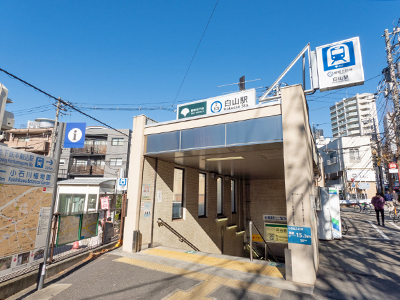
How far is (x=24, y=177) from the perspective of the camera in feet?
15.3

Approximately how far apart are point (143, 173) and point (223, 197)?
7.00 metres

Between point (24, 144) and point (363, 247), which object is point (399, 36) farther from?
point (24, 144)

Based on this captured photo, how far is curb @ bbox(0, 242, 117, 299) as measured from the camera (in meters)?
4.71

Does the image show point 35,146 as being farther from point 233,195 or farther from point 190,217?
point 190,217

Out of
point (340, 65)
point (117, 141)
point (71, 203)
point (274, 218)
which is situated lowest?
point (274, 218)

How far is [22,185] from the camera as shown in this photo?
15.2 ft

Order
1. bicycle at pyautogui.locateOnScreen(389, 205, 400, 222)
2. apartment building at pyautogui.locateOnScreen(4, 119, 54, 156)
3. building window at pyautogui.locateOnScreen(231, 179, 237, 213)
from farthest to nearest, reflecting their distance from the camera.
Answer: apartment building at pyautogui.locateOnScreen(4, 119, 54, 156) → building window at pyautogui.locateOnScreen(231, 179, 237, 213) → bicycle at pyautogui.locateOnScreen(389, 205, 400, 222)

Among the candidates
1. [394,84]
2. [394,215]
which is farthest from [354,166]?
[394,215]

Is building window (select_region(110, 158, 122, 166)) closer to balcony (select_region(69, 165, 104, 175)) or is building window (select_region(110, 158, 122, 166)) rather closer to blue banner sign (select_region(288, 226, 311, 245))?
balcony (select_region(69, 165, 104, 175))

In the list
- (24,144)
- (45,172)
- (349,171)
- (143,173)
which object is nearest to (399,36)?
(143,173)

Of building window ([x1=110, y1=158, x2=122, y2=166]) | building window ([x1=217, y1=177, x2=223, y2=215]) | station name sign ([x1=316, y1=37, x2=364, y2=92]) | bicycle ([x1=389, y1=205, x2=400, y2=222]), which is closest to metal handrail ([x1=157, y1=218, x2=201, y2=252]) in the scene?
building window ([x1=217, y1=177, x2=223, y2=215])

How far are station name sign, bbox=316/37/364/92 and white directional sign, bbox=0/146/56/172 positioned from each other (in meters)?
7.90

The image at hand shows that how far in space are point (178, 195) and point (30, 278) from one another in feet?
19.4

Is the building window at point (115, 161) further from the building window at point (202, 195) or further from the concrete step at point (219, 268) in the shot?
the concrete step at point (219, 268)
